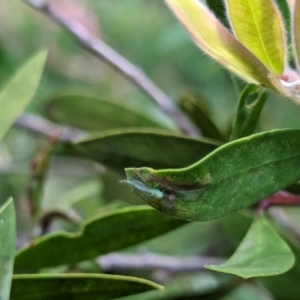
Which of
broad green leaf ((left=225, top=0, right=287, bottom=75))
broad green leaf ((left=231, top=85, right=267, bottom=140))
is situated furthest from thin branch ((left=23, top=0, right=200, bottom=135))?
broad green leaf ((left=225, top=0, right=287, bottom=75))

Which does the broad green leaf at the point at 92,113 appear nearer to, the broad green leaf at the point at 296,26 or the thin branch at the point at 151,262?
the thin branch at the point at 151,262

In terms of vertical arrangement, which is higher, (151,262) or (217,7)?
(217,7)

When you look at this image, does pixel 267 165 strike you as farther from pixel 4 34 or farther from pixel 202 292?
pixel 4 34

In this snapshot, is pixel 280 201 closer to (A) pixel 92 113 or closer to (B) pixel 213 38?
(B) pixel 213 38

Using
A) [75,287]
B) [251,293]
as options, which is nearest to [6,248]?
[75,287]

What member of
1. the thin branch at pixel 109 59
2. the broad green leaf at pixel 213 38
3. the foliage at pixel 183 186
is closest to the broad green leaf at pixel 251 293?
the foliage at pixel 183 186

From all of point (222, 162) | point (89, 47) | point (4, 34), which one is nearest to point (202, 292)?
point (222, 162)

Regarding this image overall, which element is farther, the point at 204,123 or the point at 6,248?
the point at 204,123

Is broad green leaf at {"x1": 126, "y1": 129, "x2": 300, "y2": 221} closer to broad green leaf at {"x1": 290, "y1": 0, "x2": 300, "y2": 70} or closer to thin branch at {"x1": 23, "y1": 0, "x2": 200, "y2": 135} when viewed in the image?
broad green leaf at {"x1": 290, "y1": 0, "x2": 300, "y2": 70}
